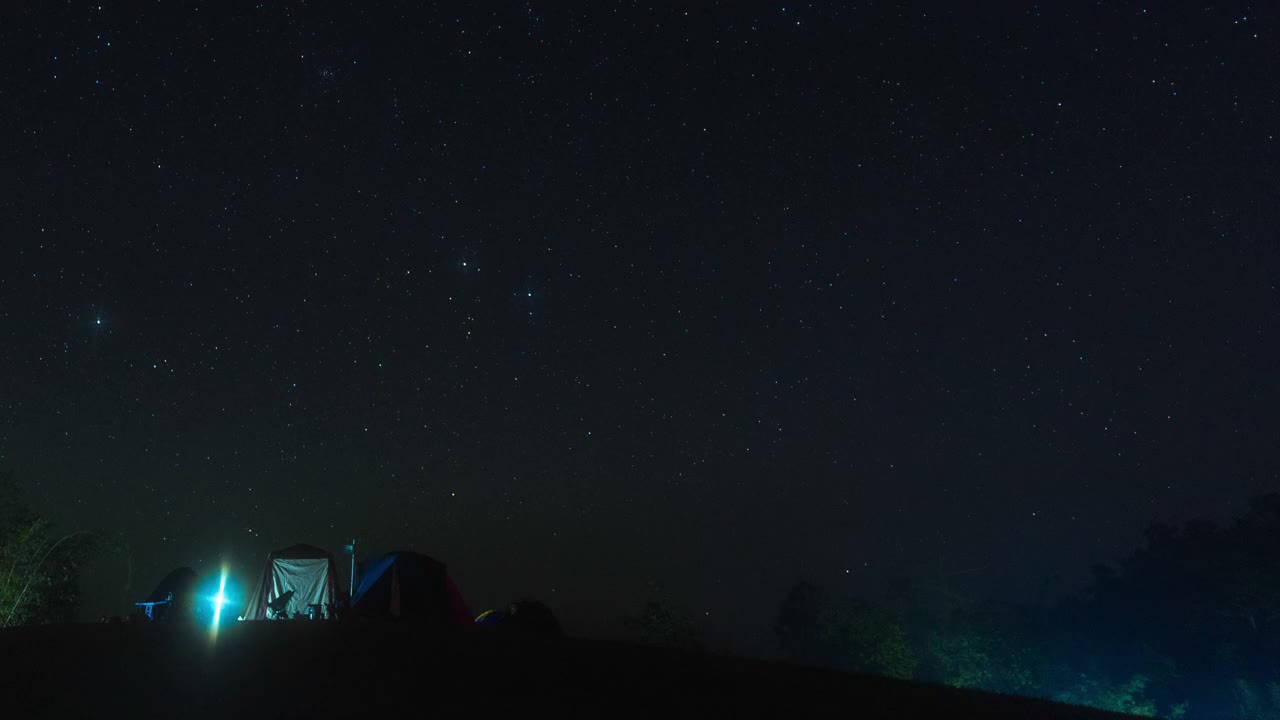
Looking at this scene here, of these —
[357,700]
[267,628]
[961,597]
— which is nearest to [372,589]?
[267,628]

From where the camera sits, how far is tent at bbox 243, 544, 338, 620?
22219mm

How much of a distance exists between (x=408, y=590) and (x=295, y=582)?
3818 millimetres

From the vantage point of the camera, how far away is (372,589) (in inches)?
832

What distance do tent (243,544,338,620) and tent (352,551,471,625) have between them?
4.78 feet

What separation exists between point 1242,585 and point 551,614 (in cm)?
4609

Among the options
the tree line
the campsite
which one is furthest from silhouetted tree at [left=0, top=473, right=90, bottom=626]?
the tree line

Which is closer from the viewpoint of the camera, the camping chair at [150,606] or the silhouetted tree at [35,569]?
the camping chair at [150,606]

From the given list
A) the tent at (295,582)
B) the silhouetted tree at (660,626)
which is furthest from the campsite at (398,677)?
the silhouetted tree at (660,626)

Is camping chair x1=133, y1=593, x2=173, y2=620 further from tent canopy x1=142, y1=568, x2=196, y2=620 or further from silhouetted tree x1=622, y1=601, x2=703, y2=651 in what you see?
silhouetted tree x1=622, y1=601, x2=703, y2=651

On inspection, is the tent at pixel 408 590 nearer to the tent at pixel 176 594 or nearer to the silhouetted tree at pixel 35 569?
the tent at pixel 176 594

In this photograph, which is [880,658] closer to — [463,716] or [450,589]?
[450,589]

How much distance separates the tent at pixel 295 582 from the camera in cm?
2222

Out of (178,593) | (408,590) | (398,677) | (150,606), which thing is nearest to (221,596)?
(178,593)

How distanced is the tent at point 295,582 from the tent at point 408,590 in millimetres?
1458
